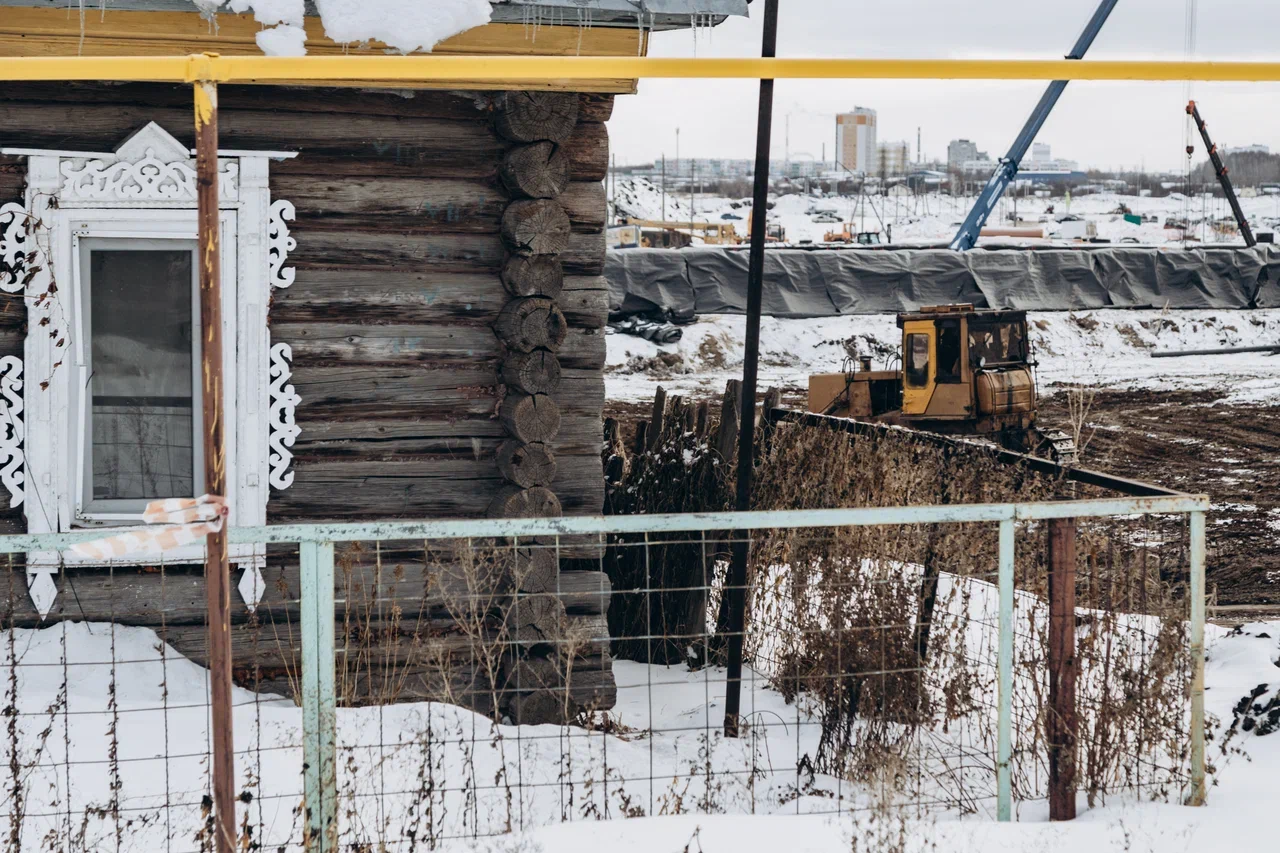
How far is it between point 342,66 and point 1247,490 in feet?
42.5

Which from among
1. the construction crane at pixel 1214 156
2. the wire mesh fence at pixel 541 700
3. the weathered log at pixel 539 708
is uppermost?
the construction crane at pixel 1214 156

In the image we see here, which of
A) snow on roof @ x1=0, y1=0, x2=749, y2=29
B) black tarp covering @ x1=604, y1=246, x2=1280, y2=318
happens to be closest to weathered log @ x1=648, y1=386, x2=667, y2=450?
snow on roof @ x1=0, y1=0, x2=749, y2=29

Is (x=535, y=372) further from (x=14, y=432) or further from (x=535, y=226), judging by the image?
(x=14, y=432)

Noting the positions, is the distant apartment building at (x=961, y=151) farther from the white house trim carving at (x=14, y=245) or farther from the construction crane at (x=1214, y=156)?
the white house trim carving at (x=14, y=245)

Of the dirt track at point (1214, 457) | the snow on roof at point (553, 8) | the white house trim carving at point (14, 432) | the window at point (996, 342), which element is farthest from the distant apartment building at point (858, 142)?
the white house trim carving at point (14, 432)

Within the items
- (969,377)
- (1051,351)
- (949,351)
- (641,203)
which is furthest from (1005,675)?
(641,203)

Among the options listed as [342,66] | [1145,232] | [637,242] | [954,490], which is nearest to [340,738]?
[342,66]

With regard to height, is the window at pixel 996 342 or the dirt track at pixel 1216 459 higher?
the window at pixel 996 342

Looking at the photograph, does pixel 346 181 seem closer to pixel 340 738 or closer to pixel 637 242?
pixel 340 738

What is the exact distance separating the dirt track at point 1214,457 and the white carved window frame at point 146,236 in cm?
534

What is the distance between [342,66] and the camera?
3.38 m

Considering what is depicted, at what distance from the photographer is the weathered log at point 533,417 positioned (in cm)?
591

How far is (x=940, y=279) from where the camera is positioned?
90.4 feet

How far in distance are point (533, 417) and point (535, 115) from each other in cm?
133
